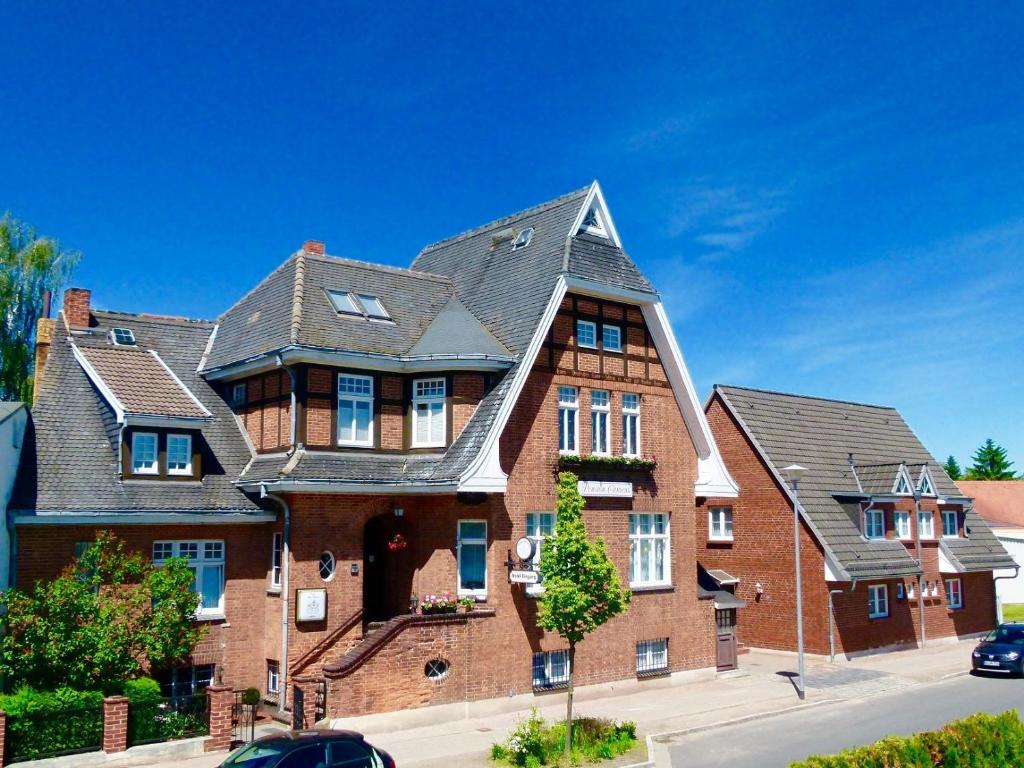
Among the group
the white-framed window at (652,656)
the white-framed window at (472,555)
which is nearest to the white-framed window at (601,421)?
the white-framed window at (472,555)

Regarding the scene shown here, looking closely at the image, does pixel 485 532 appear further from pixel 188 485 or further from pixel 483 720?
pixel 188 485

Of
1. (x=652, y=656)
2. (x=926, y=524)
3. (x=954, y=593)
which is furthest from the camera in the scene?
(x=954, y=593)

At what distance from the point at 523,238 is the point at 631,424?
6247 millimetres

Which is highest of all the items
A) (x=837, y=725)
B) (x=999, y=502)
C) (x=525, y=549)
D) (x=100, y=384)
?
(x=100, y=384)

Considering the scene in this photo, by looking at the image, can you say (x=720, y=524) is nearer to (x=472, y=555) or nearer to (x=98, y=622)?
(x=472, y=555)

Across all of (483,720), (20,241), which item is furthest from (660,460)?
(20,241)

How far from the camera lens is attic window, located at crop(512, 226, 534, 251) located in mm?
27516

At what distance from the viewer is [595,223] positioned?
88.2ft

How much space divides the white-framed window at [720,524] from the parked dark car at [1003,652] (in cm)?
846

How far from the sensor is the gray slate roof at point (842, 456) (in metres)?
32.0

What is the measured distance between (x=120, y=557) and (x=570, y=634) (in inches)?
369

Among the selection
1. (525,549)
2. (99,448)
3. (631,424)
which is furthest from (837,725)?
(99,448)

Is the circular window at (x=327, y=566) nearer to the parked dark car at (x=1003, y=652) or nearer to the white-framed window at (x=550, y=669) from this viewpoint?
the white-framed window at (x=550, y=669)

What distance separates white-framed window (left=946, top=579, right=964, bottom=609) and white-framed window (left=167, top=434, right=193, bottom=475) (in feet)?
94.0
